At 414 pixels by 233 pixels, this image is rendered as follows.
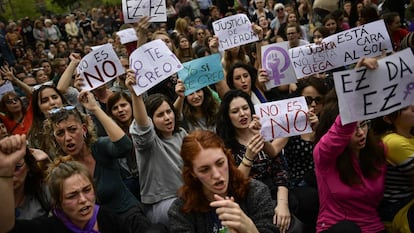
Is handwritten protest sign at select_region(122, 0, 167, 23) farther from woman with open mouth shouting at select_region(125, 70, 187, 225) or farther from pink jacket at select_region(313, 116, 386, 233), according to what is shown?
pink jacket at select_region(313, 116, 386, 233)

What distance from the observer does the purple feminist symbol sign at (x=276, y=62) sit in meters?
5.21

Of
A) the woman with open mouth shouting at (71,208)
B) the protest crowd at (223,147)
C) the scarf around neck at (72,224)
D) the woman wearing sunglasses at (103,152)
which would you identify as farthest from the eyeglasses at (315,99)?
the scarf around neck at (72,224)

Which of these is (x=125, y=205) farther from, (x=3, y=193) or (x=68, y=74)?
(x=68, y=74)

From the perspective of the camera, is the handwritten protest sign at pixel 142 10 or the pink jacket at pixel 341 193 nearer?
the pink jacket at pixel 341 193

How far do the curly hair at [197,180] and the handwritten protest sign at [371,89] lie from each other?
2.34ft

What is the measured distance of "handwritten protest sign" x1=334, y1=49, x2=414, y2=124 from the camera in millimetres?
2652

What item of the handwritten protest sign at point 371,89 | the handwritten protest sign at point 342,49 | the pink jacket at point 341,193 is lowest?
the pink jacket at point 341,193

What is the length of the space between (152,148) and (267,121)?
92 cm

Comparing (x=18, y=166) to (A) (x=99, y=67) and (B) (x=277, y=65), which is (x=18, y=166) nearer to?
(A) (x=99, y=67)

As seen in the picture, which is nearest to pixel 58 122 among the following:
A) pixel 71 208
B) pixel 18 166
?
pixel 18 166

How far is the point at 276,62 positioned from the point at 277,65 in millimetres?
38

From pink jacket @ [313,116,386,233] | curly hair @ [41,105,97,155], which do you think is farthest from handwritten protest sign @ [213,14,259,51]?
pink jacket @ [313,116,386,233]

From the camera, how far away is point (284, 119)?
3688 mm

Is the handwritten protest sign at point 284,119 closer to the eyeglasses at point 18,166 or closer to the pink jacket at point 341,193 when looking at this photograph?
the pink jacket at point 341,193
